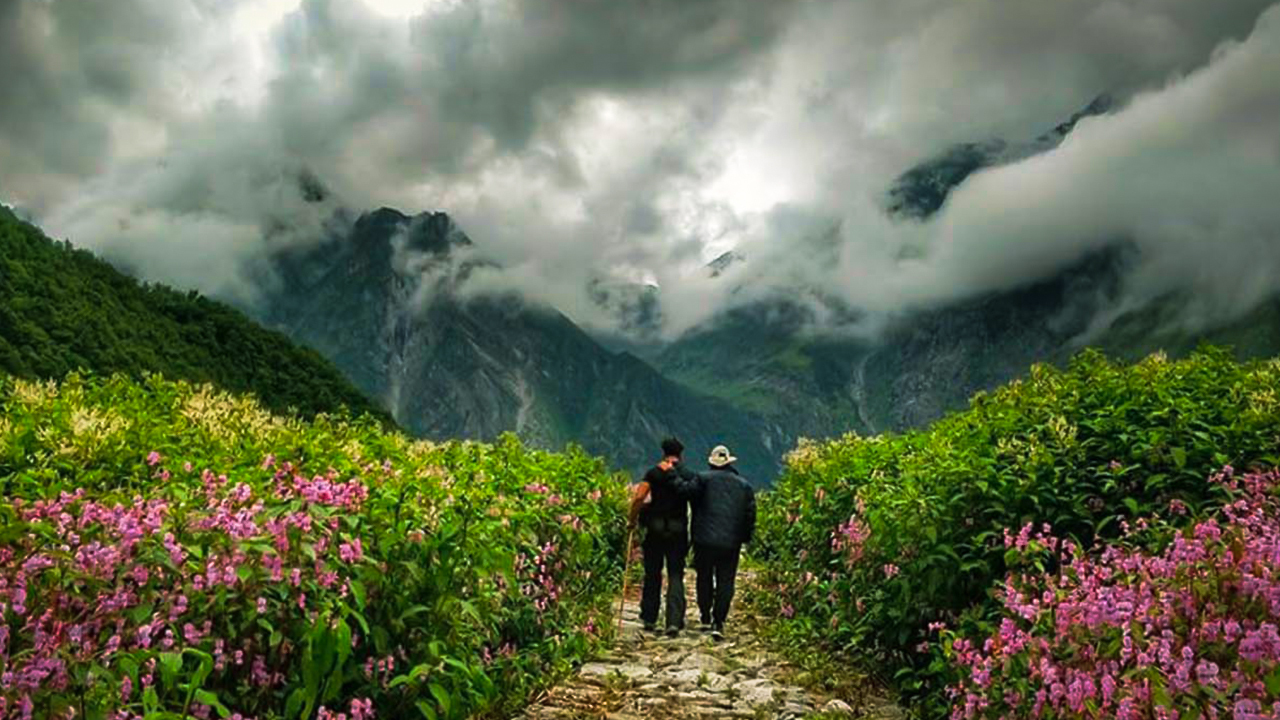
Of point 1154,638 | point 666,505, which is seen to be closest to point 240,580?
point 1154,638

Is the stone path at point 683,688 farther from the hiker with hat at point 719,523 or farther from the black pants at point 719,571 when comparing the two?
the hiker with hat at point 719,523

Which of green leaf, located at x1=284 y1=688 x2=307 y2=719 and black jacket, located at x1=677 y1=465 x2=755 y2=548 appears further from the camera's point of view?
black jacket, located at x1=677 y1=465 x2=755 y2=548

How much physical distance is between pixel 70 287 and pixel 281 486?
5610 inches

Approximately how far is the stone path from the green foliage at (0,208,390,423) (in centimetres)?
8407

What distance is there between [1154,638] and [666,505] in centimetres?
965

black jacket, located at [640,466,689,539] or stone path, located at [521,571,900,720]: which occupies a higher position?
black jacket, located at [640,466,689,539]

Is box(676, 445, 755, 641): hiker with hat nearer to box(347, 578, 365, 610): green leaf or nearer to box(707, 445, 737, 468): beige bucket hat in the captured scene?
box(707, 445, 737, 468): beige bucket hat

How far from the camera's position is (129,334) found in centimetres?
11912

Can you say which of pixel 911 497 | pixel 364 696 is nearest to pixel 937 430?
pixel 911 497

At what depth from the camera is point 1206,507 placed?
22.7 feet

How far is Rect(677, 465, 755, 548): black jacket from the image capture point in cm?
1351

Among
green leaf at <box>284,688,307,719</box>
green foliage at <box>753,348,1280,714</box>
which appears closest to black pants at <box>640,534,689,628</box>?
green foliage at <box>753,348,1280,714</box>

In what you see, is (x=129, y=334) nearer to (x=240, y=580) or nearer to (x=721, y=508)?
(x=721, y=508)

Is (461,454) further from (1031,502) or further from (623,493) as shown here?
(1031,502)
